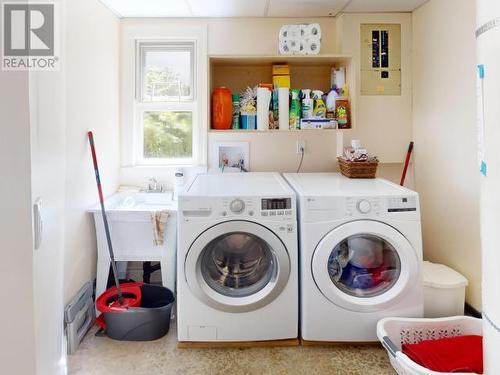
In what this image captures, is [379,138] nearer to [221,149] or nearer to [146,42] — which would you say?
[221,149]

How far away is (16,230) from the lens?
1157mm

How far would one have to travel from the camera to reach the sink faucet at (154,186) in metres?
3.18

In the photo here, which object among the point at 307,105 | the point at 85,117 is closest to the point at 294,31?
the point at 307,105

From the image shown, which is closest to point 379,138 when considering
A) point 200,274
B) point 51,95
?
point 200,274

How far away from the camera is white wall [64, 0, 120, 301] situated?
2346 mm

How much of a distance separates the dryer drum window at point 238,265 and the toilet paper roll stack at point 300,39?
1.49 meters

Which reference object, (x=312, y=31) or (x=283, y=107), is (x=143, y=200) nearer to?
(x=283, y=107)

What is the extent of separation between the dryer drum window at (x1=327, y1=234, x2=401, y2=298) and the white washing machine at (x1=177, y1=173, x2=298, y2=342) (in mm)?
259

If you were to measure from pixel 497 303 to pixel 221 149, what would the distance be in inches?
93.6

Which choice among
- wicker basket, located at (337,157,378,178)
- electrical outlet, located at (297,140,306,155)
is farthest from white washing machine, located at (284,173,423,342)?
electrical outlet, located at (297,140,306,155)

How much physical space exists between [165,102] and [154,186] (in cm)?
69

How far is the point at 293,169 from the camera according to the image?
3.29m

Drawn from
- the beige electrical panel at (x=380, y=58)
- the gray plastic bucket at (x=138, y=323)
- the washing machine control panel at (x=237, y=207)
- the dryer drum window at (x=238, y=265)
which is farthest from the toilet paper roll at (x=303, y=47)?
the gray plastic bucket at (x=138, y=323)

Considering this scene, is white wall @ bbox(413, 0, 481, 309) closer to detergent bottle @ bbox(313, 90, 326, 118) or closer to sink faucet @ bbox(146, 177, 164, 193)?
detergent bottle @ bbox(313, 90, 326, 118)
